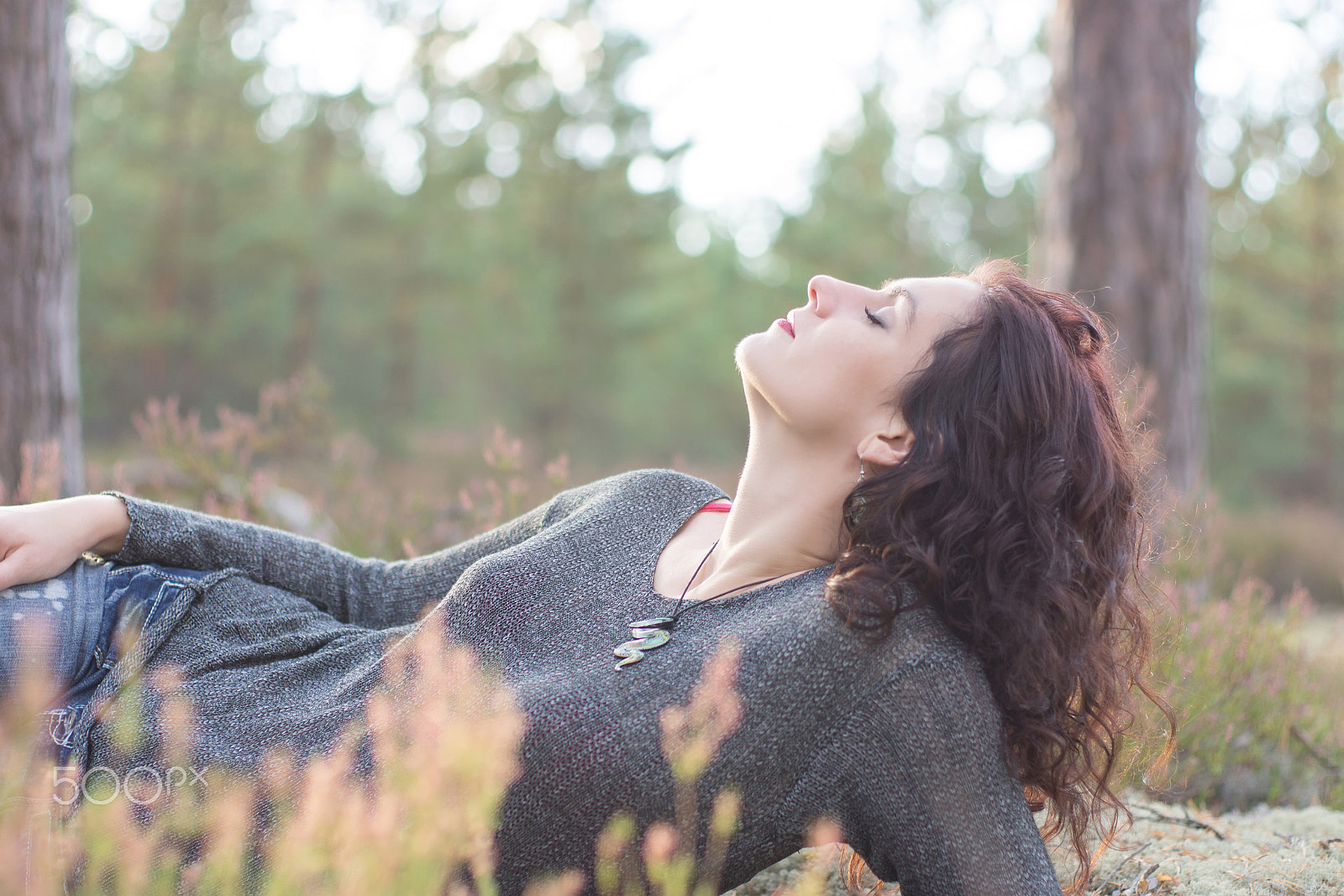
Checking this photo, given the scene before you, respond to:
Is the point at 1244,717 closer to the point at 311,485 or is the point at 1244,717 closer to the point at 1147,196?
the point at 1147,196

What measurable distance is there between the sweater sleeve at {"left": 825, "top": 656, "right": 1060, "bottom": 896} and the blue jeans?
1.27 metres

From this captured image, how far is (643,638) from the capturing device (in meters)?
1.76

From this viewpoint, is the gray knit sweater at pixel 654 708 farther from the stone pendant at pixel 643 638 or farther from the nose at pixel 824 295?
the nose at pixel 824 295

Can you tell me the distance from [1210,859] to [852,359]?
1.25m

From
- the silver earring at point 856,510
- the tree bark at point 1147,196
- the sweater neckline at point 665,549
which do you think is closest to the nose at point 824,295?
the silver earring at point 856,510

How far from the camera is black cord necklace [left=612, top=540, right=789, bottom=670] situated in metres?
1.71

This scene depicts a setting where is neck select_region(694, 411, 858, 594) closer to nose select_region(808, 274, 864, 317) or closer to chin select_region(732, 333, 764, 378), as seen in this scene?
chin select_region(732, 333, 764, 378)

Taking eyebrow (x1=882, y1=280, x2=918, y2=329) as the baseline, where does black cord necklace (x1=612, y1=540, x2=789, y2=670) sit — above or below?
below

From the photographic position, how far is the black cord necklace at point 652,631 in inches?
67.4

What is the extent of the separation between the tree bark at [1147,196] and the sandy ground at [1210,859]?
2233mm

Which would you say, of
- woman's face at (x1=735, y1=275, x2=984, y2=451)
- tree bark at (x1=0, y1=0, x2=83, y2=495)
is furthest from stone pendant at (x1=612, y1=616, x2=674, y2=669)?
tree bark at (x1=0, y1=0, x2=83, y2=495)

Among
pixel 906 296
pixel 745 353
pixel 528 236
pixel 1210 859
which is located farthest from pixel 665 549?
pixel 528 236

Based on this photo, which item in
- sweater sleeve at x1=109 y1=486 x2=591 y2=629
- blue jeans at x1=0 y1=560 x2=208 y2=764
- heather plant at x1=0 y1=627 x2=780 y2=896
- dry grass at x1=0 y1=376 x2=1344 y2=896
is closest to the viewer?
dry grass at x1=0 y1=376 x2=1344 y2=896

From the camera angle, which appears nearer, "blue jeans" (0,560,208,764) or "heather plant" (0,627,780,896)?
"heather plant" (0,627,780,896)
